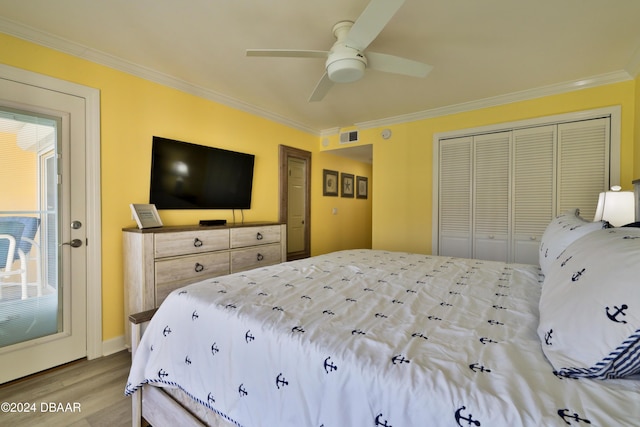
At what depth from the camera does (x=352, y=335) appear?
97 cm

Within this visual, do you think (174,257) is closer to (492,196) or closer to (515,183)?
(492,196)

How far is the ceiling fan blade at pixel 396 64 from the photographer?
1888mm

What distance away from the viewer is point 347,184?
5.44m

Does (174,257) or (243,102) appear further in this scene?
(243,102)

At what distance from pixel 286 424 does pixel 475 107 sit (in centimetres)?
379

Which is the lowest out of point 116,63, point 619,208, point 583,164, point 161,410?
point 161,410

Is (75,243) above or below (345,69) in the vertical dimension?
below

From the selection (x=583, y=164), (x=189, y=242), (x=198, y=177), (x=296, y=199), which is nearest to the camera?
(x=189, y=242)

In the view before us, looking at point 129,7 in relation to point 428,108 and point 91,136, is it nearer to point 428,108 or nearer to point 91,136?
point 91,136

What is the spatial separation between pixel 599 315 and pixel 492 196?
9.96 ft

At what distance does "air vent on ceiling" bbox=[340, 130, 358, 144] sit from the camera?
438 centimetres

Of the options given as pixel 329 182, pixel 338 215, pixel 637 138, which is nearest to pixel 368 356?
pixel 637 138

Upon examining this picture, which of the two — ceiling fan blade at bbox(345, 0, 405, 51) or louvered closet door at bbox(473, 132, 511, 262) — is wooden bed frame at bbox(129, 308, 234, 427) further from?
louvered closet door at bbox(473, 132, 511, 262)

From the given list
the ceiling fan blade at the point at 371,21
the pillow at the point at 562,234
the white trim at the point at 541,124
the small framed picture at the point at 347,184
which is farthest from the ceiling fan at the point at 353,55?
the small framed picture at the point at 347,184
